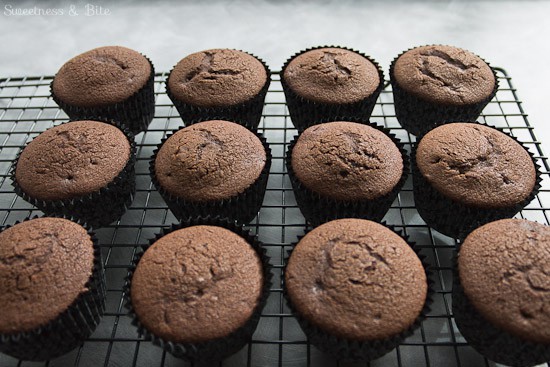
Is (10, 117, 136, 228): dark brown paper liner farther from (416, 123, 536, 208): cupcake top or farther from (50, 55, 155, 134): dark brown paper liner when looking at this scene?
(416, 123, 536, 208): cupcake top

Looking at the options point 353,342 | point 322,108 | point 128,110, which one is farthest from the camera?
point 128,110

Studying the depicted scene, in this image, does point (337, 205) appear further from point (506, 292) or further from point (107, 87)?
point (107, 87)

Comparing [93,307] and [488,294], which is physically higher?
[488,294]

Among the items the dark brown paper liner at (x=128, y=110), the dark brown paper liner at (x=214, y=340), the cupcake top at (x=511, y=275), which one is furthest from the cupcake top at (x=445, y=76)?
the dark brown paper liner at (x=128, y=110)

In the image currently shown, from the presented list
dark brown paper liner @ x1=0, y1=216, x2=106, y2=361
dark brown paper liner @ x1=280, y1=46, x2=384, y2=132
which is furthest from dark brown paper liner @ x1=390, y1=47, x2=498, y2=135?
dark brown paper liner @ x1=0, y1=216, x2=106, y2=361

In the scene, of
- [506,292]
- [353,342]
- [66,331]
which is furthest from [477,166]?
[66,331]

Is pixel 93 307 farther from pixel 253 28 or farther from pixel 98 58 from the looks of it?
pixel 253 28

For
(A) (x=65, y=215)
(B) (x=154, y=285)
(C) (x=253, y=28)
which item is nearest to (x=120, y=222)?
(A) (x=65, y=215)
